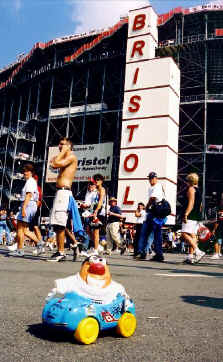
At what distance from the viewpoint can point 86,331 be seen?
1546 millimetres

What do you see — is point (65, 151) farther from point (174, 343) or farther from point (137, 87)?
point (137, 87)

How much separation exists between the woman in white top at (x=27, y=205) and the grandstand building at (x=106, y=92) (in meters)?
18.7

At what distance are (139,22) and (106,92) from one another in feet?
25.5

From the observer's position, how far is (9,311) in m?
2.17

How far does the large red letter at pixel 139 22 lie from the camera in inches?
1028

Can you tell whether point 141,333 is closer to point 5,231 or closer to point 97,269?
point 97,269

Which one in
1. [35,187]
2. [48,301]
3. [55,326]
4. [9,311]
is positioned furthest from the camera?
[35,187]

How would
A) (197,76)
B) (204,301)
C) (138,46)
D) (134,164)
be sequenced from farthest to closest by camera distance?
(197,76) < (138,46) < (134,164) < (204,301)

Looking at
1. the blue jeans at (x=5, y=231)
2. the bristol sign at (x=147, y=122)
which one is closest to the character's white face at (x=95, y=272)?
the blue jeans at (x=5, y=231)

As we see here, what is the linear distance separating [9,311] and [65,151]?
350 centimetres

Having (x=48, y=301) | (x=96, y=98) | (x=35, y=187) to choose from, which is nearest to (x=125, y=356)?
(x=48, y=301)

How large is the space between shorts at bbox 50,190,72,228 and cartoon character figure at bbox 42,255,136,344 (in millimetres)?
3705

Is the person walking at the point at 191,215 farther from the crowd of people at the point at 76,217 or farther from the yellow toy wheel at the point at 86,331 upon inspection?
the yellow toy wheel at the point at 86,331

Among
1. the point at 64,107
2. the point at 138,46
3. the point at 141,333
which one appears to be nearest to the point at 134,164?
the point at 138,46
